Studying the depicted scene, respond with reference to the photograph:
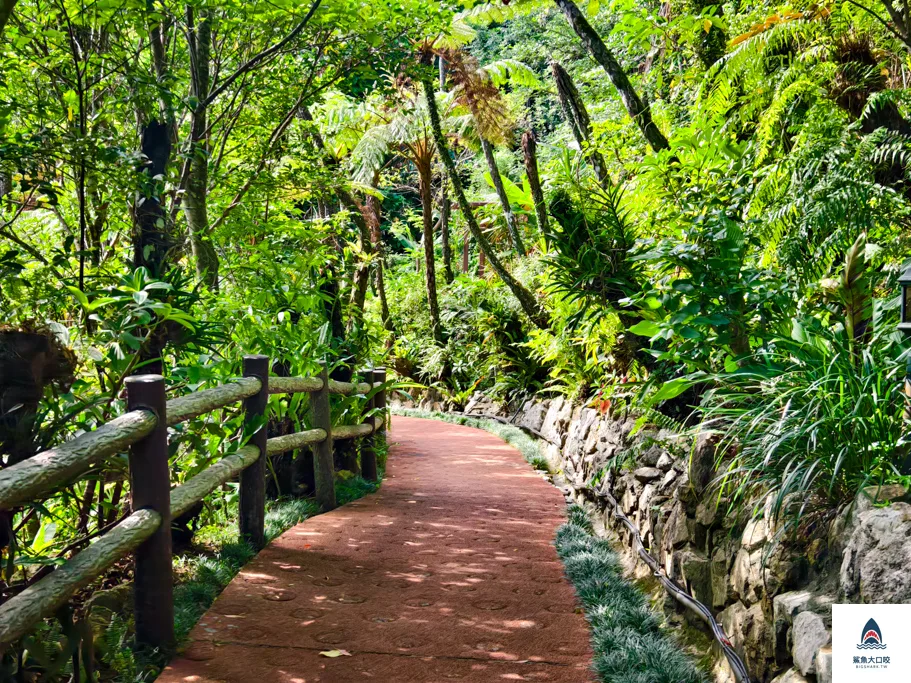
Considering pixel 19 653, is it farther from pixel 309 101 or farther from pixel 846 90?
pixel 846 90

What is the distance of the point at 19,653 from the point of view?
2570 mm

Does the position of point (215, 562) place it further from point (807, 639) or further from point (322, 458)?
point (807, 639)

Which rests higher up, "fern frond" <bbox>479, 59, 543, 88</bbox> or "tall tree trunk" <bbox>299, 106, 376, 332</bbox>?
"fern frond" <bbox>479, 59, 543, 88</bbox>

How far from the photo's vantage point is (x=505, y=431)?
1119 centimetres

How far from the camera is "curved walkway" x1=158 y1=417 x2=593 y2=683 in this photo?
11.1 ft

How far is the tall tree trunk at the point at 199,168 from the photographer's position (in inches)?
229

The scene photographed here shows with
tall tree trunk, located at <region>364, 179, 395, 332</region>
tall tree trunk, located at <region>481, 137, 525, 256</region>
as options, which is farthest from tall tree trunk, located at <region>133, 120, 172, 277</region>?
tall tree trunk, located at <region>364, 179, 395, 332</region>

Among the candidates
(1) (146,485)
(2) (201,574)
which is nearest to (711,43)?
(2) (201,574)

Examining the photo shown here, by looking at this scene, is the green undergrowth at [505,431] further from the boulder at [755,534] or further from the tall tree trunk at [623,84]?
the boulder at [755,534]

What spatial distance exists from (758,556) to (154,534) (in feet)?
7.88

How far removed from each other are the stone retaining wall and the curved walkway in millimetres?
598

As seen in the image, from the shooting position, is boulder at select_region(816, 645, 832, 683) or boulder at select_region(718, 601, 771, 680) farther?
boulder at select_region(718, 601, 771, 680)

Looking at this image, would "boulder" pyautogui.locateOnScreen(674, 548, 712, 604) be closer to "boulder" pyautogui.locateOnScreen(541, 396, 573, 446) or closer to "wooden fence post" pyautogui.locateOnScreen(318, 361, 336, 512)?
"wooden fence post" pyautogui.locateOnScreen(318, 361, 336, 512)

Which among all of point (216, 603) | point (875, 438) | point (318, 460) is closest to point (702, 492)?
point (875, 438)
